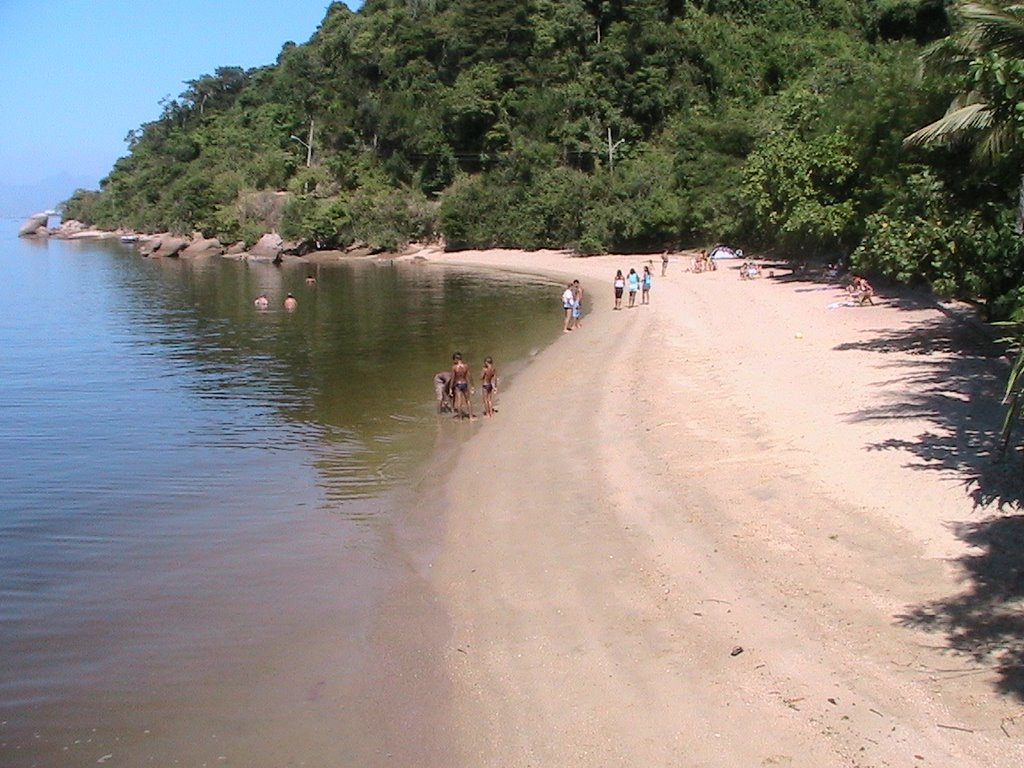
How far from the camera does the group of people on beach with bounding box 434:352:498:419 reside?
17.0 metres

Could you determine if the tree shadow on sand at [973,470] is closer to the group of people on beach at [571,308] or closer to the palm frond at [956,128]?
the palm frond at [956,128]

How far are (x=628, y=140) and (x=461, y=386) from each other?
53.3m

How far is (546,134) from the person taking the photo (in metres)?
69.3

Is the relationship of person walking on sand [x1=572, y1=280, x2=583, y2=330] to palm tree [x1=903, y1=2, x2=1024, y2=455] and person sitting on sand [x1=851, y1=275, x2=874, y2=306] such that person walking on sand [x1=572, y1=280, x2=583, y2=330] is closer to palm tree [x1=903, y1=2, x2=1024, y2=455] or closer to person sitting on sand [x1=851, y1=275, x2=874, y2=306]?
person sitting on sand [x1=851, y1=275, x2=874, y2=306]

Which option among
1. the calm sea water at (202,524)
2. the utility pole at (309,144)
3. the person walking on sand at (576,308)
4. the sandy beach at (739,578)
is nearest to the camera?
the sandy beach at (739,578)

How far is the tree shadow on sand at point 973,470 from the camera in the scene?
7.04 meters

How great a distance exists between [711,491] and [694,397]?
5204 millimetres

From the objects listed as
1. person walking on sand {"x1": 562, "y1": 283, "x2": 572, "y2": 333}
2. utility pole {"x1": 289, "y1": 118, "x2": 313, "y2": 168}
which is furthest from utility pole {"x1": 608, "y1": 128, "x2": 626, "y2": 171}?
utility pole {"x1": 289, "y1": 118, "x2": 313, "y2": 168}

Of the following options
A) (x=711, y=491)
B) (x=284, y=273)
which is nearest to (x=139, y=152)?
(x=284, y=273)

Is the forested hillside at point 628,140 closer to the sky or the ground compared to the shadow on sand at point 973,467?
closer to the sky

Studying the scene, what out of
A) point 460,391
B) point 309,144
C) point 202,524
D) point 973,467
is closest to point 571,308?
point 460,391

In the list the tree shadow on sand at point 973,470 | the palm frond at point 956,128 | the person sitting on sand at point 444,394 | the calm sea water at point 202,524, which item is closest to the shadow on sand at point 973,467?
the tree shadow on sand at point 973,470

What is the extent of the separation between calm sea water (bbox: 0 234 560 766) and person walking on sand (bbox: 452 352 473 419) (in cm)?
40

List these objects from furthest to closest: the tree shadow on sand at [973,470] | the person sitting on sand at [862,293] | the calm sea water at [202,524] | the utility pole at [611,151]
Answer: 1. the utility pole at [611,151]
2. the person sitting on sand at [862,293]
3. the calm sea water at [202,524]
4. the tree shadow on sand at [973,470]
